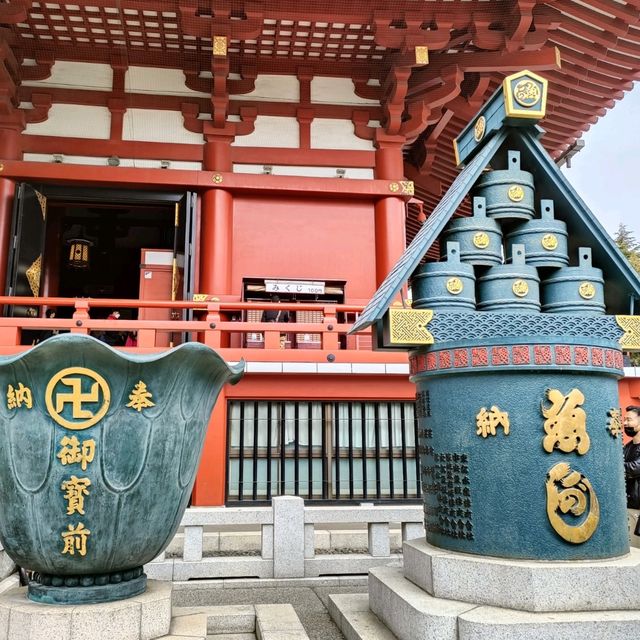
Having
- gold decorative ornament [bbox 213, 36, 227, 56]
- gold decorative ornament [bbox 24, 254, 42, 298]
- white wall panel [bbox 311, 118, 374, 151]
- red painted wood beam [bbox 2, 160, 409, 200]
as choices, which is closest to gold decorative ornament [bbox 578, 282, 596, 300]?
red painted wood beam [bbox 2, 160, 409, 200]

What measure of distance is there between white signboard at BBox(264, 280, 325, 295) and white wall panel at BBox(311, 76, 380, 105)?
327 cm

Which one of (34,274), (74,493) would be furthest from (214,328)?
(74,493)

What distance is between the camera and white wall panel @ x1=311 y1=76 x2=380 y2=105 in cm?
1079

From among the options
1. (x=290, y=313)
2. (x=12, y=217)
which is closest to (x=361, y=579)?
(x=290, y=313)

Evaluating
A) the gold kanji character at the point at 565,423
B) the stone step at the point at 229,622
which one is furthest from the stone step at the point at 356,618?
the gold kanji character at the point at 565,423

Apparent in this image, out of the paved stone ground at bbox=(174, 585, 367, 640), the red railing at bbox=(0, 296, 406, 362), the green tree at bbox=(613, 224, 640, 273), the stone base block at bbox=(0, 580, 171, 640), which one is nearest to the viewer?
the stone base block at bbox=(0, 580, 171, 640)

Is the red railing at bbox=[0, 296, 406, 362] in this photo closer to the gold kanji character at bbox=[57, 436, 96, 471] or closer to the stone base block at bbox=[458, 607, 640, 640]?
the gold kanji character at bbox=[57, 436, 96, 471]

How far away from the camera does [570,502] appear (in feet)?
11.3

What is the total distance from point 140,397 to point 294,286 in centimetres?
716

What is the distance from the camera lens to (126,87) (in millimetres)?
10352

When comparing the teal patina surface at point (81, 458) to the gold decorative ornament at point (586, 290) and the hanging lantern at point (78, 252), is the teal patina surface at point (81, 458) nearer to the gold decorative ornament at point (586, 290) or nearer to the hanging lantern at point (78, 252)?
the gold decorative ornament at point (586, 290)

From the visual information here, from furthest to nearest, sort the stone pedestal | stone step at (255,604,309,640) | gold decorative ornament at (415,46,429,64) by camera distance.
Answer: gold decorative ornament at (415,46,429,64) → stone step at (255,604,309,640) → the stone pedestal

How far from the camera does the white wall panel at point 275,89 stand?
1059 cm

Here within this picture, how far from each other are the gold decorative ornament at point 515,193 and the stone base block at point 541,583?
2259 mm
